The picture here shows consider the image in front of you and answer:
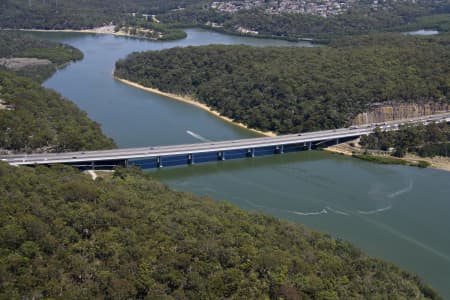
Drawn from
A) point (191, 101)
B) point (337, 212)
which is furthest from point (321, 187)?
point (191, 101)

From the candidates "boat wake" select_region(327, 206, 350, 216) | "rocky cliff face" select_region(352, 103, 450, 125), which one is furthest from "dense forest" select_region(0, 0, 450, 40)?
"boat wake" select_region(327, 206, 350, 216)

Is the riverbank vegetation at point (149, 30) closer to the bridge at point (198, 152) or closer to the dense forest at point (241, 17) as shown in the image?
the dense forest at point (241, 17)

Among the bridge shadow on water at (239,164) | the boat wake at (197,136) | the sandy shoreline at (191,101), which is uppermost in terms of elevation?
the sandy shoreline at (191,101)

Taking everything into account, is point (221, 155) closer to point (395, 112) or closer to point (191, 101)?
point (191, 101)

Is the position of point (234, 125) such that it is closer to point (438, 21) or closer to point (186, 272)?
point (186, 272)

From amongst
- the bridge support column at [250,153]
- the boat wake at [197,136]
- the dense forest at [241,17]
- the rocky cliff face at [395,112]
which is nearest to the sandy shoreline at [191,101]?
the boat wake at [197,136]

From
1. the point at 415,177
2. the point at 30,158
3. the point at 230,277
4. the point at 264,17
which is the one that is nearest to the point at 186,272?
the point at 230,277
